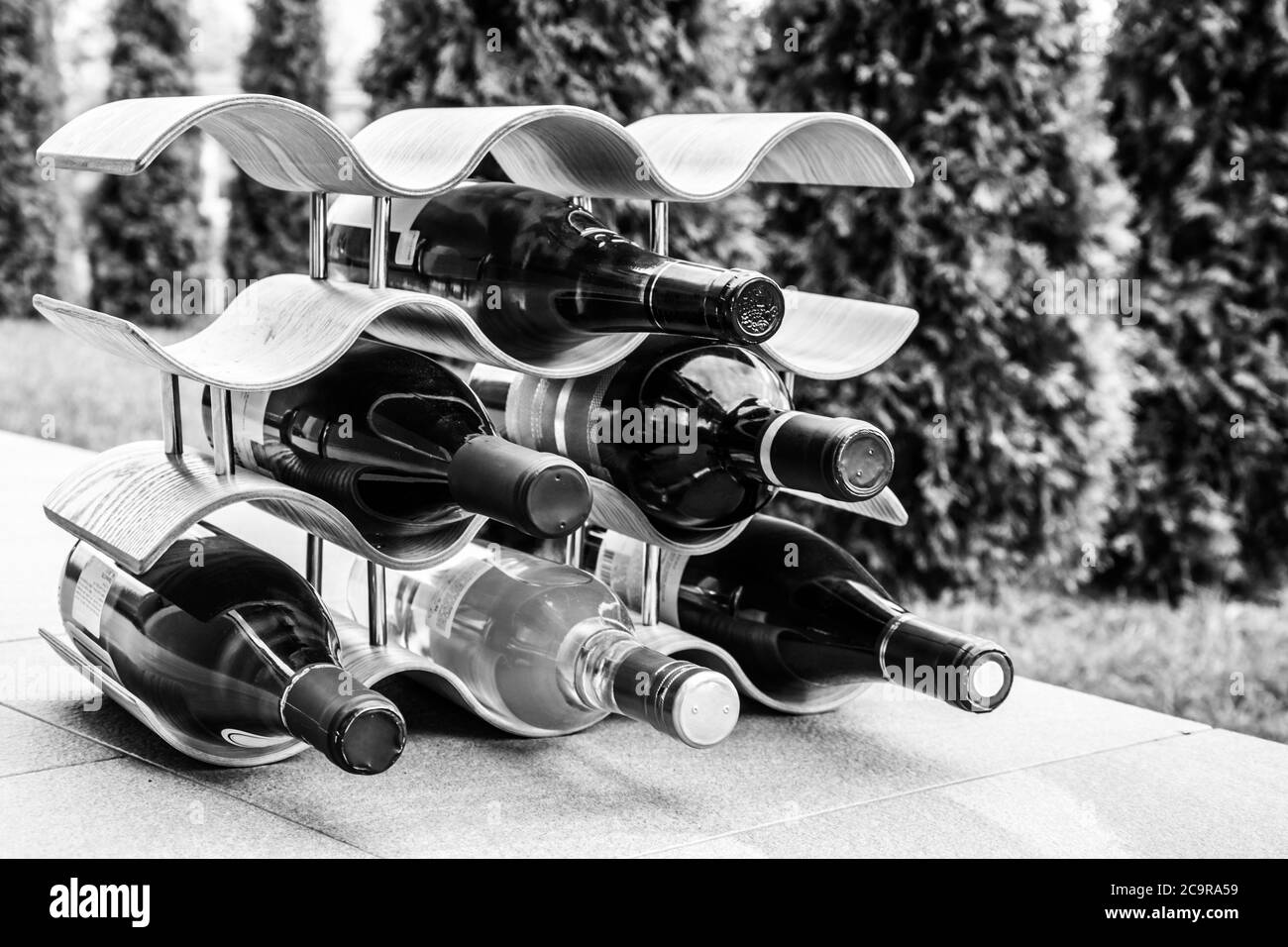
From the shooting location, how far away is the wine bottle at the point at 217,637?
1.02 meters

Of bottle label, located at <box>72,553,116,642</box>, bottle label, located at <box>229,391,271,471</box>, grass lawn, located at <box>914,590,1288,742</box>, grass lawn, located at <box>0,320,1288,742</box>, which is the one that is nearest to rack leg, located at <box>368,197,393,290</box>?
bottle label, located at <box>229,391,271,471</box>

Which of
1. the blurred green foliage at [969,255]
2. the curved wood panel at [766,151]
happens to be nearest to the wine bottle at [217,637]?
the curved wood panel at [766,151]

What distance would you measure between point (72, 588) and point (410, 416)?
0.37 metres

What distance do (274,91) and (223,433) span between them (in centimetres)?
637

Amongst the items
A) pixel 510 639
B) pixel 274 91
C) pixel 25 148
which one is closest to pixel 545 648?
pixel 510 639

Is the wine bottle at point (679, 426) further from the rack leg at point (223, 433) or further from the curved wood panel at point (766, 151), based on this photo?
the rack leg at point (223, 433)

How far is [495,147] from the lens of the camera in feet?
3.96

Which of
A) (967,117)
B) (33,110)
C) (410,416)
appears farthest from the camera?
(33,110)

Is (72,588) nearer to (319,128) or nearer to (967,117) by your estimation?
(319,128)

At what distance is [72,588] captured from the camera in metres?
1.20

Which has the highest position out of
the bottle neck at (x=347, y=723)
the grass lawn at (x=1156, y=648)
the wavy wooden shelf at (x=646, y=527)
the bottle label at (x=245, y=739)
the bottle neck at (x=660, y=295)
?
the bottle neck at (x=660, y=295)

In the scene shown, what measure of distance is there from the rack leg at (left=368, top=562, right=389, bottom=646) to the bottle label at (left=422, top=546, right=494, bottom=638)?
5cm

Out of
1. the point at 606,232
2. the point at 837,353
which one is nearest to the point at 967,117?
the point at 837,353
